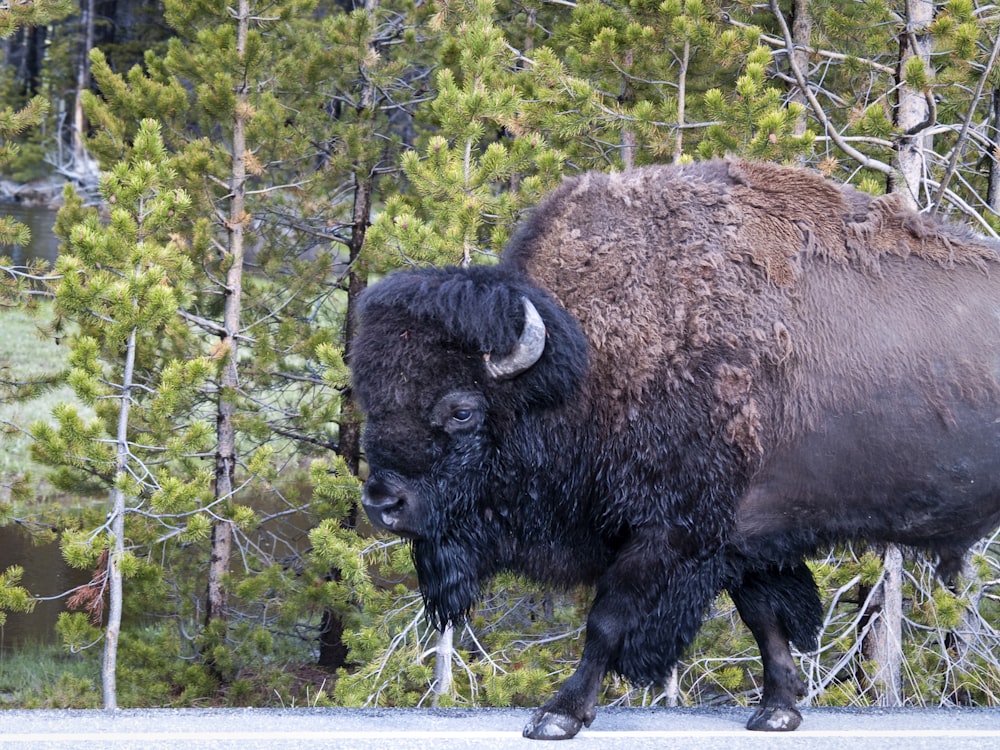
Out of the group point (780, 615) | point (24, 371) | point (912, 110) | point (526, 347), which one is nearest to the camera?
point (526, 347)

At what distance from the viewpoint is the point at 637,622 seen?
4246 millimetres

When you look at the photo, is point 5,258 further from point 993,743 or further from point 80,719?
point 993,743

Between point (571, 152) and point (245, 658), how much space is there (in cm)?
555

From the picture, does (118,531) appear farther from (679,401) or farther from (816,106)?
(816,106)

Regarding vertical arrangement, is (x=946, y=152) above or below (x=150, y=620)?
Answer: above

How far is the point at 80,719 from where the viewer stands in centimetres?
436

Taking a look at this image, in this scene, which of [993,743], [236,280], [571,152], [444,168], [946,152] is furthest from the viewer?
[236,280]

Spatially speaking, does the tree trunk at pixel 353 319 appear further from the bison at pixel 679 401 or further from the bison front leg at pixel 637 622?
the bison front leg at pixel 637 622

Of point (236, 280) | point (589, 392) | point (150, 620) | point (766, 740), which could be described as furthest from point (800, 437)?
point (150, 620)

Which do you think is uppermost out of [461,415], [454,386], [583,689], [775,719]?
[454,386]

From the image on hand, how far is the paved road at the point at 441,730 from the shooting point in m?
4.07

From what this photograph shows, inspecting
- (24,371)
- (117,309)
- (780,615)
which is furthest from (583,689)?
(24,371)

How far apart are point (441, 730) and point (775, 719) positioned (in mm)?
1401

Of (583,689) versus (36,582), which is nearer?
(583,689)
